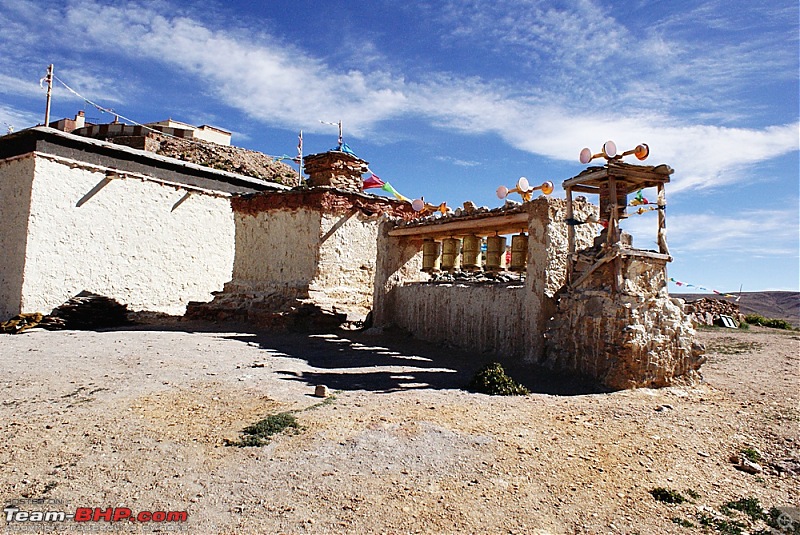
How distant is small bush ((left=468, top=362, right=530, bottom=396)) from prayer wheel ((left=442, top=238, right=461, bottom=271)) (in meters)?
3.57

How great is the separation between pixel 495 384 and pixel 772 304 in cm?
2859

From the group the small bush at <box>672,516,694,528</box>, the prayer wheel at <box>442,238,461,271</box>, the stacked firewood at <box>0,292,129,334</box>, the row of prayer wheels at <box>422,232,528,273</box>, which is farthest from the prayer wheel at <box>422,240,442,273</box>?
the stacked firewood at <box>0,292,129,334</box>

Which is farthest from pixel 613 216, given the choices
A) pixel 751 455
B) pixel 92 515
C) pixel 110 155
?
pixel 110 155

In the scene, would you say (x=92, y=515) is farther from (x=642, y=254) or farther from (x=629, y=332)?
(x=642, y=254)

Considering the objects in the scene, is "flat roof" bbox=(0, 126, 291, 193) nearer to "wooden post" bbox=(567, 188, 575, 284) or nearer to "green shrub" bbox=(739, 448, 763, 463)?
"wooden post" bbox=(567, 188, 575, 284)

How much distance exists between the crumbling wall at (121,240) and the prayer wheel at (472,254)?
10738 mm

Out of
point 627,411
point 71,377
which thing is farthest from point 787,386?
point 71,377

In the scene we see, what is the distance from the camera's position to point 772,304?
28.7 m

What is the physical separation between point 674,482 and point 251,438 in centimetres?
374

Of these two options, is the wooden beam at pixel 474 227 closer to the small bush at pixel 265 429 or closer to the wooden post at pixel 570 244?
the wooden post at pixel 570 244

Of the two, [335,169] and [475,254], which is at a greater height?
[335,169]

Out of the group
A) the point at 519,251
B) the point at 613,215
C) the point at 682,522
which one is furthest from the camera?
the point at 519,251

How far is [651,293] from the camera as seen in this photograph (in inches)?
296

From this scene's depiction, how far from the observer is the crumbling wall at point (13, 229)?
44.5 ft
